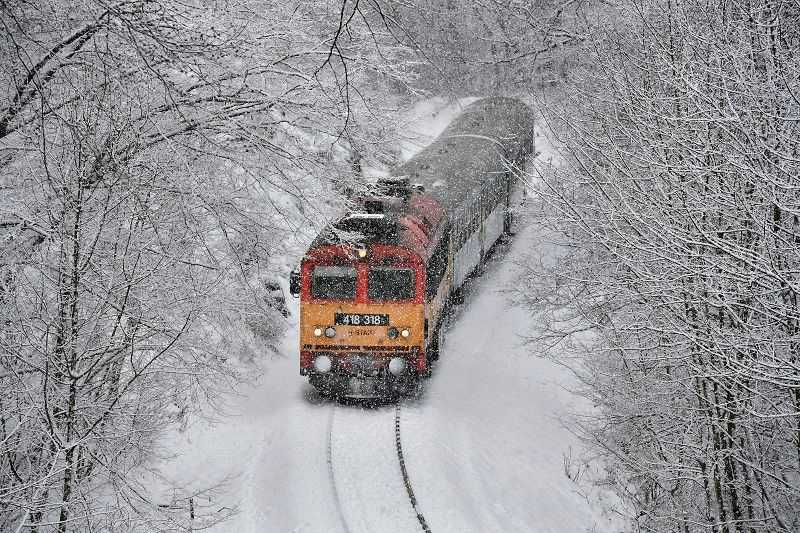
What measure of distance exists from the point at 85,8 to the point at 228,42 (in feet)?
3.01

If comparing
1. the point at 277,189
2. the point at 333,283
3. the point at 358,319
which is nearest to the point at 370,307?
the point at 358,319

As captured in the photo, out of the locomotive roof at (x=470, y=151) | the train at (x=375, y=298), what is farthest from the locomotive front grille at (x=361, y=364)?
the locomotive roof at (x=470, y=151)

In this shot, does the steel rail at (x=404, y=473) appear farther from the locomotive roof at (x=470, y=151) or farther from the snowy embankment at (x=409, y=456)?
the locomotive roof at (x=470, y=151)

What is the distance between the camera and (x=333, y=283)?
12.3 m

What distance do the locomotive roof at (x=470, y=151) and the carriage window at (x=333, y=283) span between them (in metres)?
2.90

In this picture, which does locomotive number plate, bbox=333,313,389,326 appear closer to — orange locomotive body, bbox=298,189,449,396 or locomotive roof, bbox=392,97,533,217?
orange locomotive body, bbox=298,189,449,396

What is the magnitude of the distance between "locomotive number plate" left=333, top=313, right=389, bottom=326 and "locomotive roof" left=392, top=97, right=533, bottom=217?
299cm

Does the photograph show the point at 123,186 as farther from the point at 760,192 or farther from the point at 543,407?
the point at 543,407

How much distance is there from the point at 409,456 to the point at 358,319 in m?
2.25

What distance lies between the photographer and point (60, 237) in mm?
5715

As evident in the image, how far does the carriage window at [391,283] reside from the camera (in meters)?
12.2

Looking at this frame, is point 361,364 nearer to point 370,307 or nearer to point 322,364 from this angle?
point 322,364

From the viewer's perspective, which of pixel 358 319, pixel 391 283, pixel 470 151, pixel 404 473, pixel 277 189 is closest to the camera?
pixel 277 189

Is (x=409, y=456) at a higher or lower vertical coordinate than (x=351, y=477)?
higher
